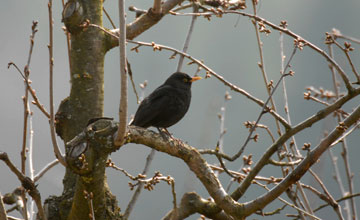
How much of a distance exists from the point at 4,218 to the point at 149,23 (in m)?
2.28

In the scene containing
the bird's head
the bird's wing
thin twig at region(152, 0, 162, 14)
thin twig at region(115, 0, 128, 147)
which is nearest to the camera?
thin twig at region(115, 0, 128, 147)

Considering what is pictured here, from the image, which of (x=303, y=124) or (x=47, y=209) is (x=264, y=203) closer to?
(x=303, y=124)

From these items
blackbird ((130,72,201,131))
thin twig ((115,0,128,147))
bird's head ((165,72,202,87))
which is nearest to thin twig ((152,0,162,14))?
blackbird ((130,72,201,131))

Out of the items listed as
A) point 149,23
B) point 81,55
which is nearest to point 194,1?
point 149,23

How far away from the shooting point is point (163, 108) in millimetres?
5441

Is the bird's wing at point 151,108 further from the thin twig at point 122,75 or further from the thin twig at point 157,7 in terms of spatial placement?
the thin twig at point 122,75

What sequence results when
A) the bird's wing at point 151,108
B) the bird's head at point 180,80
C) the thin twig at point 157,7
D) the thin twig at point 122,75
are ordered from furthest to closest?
the bird's head at point 180,80, the bird's wing at point 151,108, the thin twig at point 157,7, the thin twig at point 122,75

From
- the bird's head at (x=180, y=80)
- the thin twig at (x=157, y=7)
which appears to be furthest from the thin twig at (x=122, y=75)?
the bird's head at (x=180, y=80)

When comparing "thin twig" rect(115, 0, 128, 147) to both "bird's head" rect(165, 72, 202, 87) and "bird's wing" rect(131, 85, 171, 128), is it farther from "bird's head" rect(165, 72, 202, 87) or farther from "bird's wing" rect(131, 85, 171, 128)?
"bird's head" rect(165, 72, 202, 87)

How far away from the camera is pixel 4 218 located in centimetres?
269

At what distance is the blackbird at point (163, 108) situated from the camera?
17.6 feet

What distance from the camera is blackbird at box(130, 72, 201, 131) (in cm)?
538

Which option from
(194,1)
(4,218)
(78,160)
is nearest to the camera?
(4,218)

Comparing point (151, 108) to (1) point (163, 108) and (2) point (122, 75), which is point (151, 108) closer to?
(1) point (163, 108)
